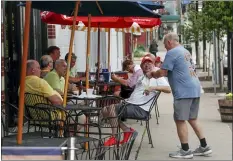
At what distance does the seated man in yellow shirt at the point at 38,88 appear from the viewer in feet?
22.7

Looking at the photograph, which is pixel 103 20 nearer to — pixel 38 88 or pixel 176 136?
pixel 176 136

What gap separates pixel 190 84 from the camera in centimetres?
752

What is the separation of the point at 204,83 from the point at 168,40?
14.2 meters

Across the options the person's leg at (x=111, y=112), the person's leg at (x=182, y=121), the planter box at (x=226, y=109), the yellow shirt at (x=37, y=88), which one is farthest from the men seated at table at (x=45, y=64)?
the planter box at (x=226, y=109)

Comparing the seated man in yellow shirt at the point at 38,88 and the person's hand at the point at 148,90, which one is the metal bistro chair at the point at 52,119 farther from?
A: the person's hand at the point at 148,90

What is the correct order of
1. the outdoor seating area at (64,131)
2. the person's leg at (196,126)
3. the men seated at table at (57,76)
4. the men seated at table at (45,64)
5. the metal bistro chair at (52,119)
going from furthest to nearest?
the men seated at table at (45,64)
the men seated at table at (57,76)
the person's leg at (196,126)
the metal bistro chair at (52,119)
the outdoor seating area at (64,131)

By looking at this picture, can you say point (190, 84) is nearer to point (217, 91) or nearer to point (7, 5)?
point (7, 5)

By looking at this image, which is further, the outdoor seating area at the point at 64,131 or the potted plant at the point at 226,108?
the potted plant at the point at 226,108

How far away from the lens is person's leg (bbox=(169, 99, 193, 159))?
7520mm

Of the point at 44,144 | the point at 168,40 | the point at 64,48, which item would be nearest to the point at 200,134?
the point at 168,40

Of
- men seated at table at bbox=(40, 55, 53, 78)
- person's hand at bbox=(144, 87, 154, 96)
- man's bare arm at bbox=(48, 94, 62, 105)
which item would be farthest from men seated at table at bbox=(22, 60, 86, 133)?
men seated at table at bbox=(40, 55, 53, 78)

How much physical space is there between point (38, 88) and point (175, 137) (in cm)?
327

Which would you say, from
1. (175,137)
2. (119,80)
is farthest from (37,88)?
(119,80)

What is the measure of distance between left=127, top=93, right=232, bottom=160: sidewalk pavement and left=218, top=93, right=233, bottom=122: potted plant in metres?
0.14
